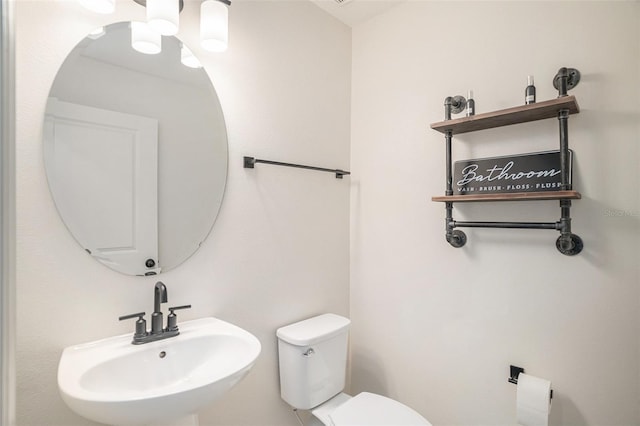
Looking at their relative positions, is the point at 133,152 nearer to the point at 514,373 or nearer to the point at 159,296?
the point at 159,296

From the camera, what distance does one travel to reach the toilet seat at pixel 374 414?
1.33m

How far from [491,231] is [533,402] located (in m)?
0.69

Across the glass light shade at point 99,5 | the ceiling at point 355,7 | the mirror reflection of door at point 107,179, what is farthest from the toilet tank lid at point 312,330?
the ceiling at point 355,7

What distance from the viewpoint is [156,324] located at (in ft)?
3.76

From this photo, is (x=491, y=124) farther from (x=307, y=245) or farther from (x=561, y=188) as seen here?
(x=307, y=245)

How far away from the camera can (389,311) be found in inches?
72.4

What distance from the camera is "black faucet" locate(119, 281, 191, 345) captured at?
1.12m

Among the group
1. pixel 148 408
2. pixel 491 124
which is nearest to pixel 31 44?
pixel 148 408

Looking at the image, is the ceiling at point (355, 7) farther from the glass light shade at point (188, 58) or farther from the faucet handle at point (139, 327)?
the faucet handle at point (139, 327)

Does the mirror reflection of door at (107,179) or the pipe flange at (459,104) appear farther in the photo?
the pipe flange at (459,104)

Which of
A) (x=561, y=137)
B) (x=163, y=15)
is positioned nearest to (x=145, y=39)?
(x=163, y=15)

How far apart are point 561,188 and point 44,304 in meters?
1.83

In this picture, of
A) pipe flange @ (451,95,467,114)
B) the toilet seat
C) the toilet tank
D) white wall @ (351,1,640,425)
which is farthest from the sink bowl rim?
pipe flange @ (451,95,467,114)

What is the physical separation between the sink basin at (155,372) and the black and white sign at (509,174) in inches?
45.6
